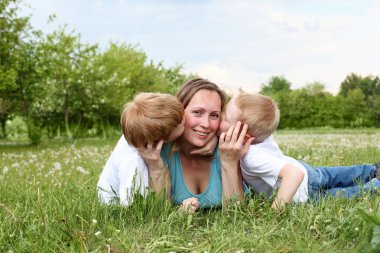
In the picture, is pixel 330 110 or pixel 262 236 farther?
pixel 330 110

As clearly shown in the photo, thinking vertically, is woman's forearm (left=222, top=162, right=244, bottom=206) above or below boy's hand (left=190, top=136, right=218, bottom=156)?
below

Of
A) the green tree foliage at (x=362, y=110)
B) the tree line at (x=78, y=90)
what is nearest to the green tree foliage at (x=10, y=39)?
the tree line at (x=78, y=90)

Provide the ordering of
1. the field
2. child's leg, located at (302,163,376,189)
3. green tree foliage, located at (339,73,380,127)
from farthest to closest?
green tree foliage, located at (339,73,380,127) < child's leg, located at (302,163,376,189) < the field

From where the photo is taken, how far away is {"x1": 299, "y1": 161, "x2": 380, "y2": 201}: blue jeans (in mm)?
5352

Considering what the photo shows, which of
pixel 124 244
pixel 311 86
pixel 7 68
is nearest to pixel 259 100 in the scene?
pixel 124 244

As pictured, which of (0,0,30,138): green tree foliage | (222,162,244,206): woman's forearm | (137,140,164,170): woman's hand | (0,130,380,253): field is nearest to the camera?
(0,130,380,253): field

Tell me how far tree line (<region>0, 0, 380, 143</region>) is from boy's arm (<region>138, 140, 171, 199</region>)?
14836mm

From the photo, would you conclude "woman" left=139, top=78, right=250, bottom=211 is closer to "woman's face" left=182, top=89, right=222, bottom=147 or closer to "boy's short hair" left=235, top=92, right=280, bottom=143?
"woman's face" left=182, top=89, right=222, bottom=147

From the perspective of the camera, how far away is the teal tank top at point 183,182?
4822 millimetres

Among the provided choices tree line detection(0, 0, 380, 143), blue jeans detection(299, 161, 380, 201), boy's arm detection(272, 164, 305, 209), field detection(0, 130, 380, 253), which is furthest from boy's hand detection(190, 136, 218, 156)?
tree line detection(0, 0, 380, 143)

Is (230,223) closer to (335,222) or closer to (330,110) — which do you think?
(335,222)

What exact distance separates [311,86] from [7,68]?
2114 inches

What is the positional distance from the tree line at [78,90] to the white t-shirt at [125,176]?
14.4m

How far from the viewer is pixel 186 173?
498 cm
